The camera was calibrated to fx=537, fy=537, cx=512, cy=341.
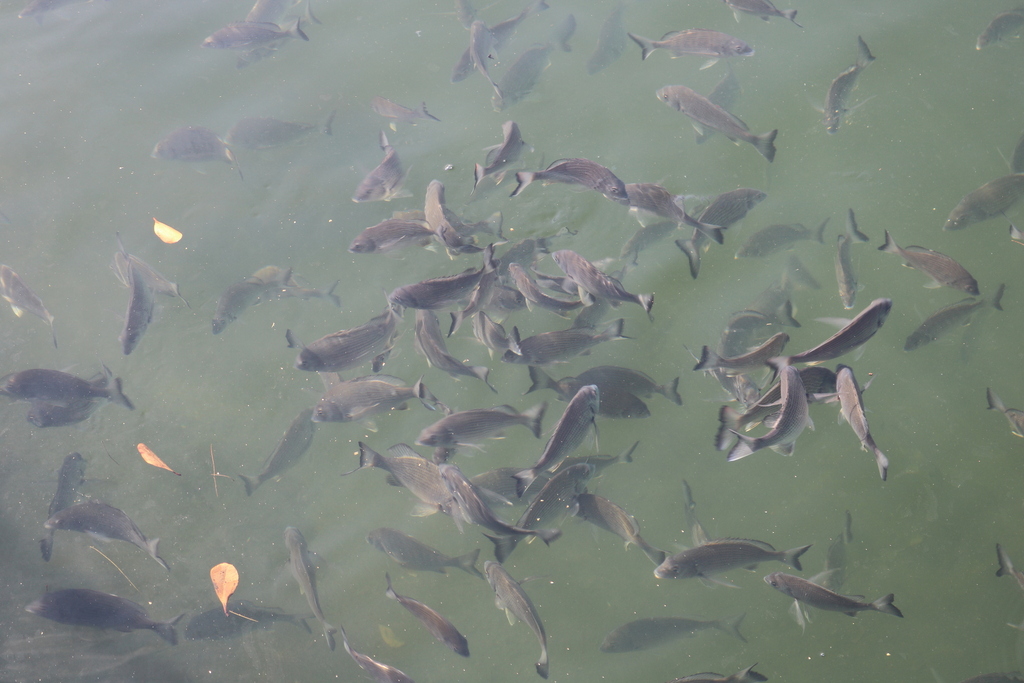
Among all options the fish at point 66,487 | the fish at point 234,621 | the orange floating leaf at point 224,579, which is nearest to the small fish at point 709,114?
the fish at point 234,621

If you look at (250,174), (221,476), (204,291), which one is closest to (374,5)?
(250,174)

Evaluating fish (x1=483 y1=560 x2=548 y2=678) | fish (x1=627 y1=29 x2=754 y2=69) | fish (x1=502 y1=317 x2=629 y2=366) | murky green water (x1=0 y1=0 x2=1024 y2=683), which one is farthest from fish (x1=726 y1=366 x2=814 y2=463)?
fish (x1=627 y1=29 x2=754 y2=69)

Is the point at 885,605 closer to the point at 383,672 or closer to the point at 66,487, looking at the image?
the point at 383,672

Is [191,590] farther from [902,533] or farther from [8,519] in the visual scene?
[902,533]

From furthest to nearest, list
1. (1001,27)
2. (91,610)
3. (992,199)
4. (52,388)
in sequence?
1. (1001,27)
2. (992,199)
3. (52,388)
4. (91,610)

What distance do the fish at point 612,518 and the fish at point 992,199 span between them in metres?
3.37

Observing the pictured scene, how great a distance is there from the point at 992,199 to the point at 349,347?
468 centimetres

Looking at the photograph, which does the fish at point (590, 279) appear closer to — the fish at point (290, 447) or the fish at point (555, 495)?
the fish at point (555, 495)

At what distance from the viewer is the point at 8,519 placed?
4094mm

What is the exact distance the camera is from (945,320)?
11.9 ft

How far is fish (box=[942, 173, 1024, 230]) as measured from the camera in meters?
3.89

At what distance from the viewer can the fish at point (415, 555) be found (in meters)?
3.54

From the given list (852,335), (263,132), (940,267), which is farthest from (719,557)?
(263,132)

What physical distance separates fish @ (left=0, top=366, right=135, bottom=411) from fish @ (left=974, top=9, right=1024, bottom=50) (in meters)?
7.68
